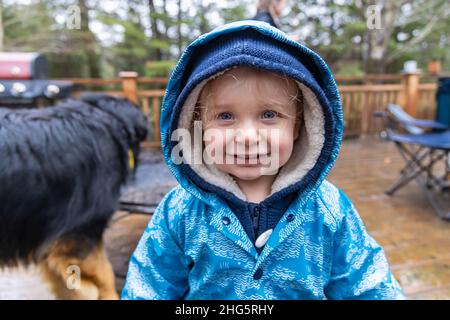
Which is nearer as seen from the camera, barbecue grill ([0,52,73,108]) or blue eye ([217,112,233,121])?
blue eye ([217,112,233,121])

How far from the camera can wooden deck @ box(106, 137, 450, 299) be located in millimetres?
2010

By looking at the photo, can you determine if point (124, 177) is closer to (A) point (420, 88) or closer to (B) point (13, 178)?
(B) point (13, 178)

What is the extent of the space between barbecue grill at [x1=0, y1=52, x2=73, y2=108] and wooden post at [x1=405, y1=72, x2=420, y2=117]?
19.4 ft

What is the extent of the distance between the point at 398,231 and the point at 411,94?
480cm

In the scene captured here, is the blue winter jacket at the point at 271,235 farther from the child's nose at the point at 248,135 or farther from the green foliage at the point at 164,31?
the green foliage at the point at 164,31

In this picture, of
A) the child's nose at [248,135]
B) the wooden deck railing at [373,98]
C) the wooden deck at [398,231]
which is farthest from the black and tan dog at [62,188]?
the wooden deck railing at [373,98]

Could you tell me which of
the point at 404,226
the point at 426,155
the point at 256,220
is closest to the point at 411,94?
the point at 426,155

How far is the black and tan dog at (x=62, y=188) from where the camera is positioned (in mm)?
1515

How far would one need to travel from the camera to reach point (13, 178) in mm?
1469

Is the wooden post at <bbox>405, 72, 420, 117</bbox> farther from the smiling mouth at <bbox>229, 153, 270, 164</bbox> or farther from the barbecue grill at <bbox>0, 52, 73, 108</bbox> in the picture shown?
the smiling mouth at <bbox>229, 153, 270, 164</bbox>

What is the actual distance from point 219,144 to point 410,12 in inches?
A: 416

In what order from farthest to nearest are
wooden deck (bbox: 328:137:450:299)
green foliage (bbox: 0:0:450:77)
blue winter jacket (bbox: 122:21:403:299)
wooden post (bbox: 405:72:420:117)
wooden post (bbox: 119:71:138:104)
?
green foliage (bbox: 0:0:450:77) → wooden post (bbox: 405:72:420:117) → wooden post (bbox: 119:71:138:104) → wooden deck (bbox: 328:137:450:299) → blue winter jacket (bbox: 122:21:403:299)

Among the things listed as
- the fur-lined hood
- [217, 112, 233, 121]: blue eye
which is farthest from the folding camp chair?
[217, 112, 233, 121]: blue eye

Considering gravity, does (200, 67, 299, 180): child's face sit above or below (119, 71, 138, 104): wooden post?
below
